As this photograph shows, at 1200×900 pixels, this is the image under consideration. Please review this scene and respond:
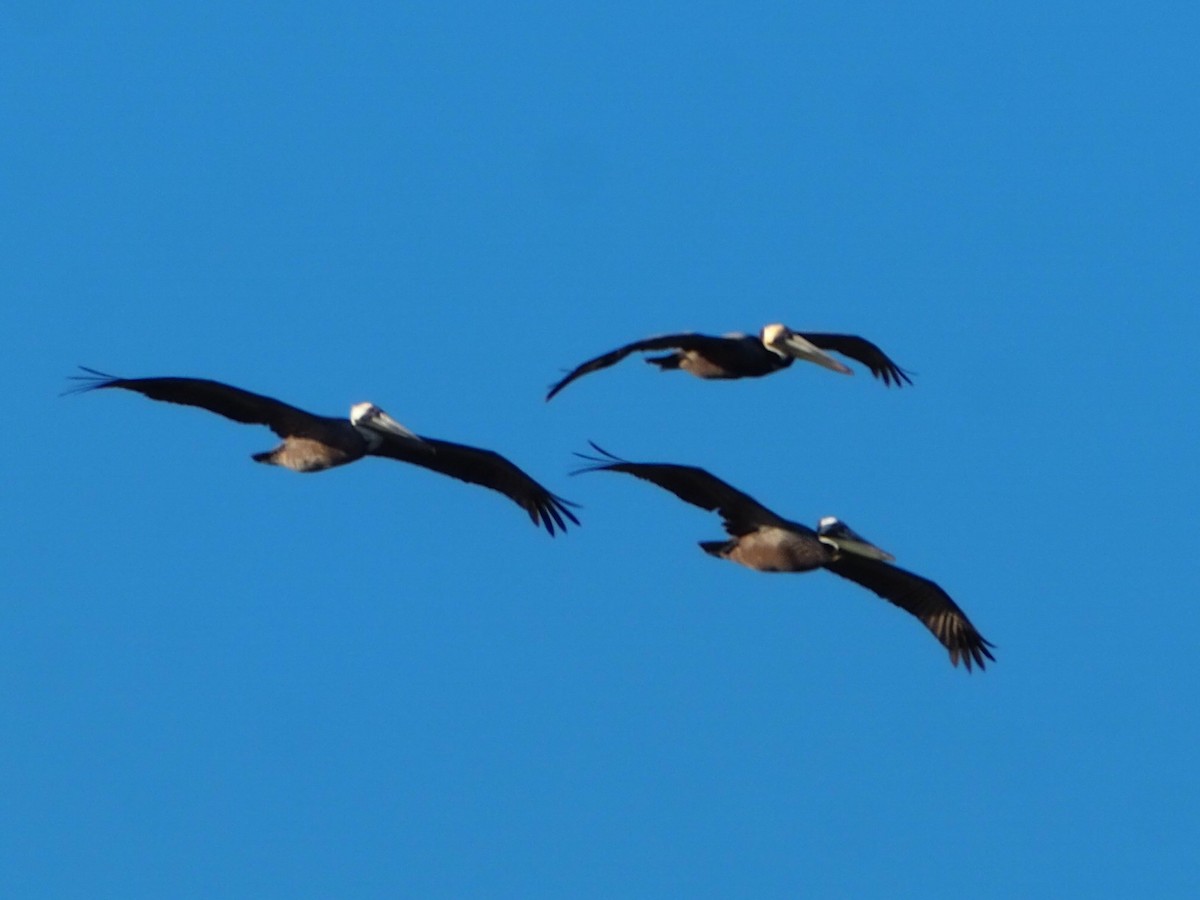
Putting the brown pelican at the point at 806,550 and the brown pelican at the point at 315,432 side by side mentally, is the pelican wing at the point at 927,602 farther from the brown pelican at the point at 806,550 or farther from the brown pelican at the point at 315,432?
the brown pelican at the point at 315,432

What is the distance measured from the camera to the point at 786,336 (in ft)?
84.0

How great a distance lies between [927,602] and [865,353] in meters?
3.32

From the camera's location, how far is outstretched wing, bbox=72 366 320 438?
23156 millimetres

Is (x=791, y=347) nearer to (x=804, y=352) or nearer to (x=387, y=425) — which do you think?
(x=804, y=352)

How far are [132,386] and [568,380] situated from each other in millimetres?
3560

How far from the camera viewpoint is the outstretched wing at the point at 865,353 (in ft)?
91.3

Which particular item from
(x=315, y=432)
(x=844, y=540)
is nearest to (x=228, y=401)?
(x=315, y=432)

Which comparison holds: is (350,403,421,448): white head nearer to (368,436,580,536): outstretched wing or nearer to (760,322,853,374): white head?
(368,436,580,536): outstretched wing

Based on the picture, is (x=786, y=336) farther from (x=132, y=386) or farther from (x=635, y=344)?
(x=132, y=386)

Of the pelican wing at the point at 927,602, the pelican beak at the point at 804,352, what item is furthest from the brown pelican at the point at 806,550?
the pelican beak at the point at 804,352

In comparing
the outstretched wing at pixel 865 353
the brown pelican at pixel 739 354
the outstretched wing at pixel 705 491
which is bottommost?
the outstretched wing at pixel 705 491

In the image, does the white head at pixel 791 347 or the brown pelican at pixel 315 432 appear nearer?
the brown pelican at pixel 315 432

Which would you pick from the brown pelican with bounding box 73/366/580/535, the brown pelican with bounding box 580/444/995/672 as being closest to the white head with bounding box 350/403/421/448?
the brown pelican with bounding box 73/366/580/535

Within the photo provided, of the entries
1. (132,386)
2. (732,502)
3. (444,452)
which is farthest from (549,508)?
(132,386)
